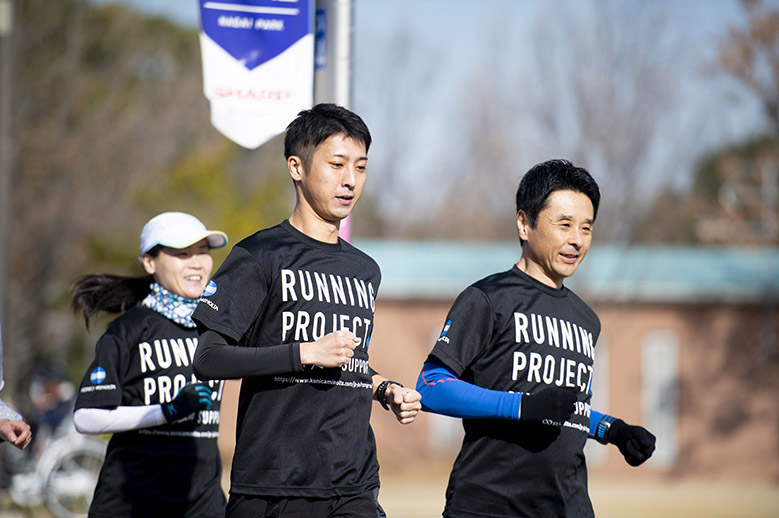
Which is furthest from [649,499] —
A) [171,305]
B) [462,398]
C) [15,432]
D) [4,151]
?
[15,432]

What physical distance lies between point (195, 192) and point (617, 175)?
7.64m

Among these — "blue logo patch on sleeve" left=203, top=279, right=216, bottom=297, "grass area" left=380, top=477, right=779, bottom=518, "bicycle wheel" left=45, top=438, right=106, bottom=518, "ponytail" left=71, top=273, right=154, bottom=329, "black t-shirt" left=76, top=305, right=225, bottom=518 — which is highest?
"ponytail" left=71, top=273, right=154, bottom=329

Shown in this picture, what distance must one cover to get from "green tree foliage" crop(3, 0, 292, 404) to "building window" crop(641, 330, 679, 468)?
25.8 ft

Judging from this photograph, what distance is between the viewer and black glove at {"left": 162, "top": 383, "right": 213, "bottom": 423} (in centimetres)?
437

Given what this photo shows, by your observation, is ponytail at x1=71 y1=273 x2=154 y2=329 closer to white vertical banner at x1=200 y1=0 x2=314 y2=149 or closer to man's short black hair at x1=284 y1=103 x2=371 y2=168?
white vertical banner at x1=200 y1=0 x2=314 y2=149

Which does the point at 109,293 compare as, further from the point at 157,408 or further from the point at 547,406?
the point at 547,406

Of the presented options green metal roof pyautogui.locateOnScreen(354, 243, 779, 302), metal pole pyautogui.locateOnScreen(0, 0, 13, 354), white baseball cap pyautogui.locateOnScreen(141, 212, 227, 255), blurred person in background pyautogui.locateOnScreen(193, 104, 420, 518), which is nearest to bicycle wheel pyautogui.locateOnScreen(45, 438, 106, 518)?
metal pole pyautogui.locateOnScreen(0, 0, 13, 354)

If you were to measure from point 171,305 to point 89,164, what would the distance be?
1414cm

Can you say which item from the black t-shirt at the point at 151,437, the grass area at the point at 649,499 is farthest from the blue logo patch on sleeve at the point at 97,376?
the grass area at the point at 649,499

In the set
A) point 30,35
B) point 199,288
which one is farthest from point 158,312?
point 30,35

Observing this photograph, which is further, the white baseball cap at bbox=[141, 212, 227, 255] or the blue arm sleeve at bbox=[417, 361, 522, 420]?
the white baseball cap at bbox=[141, 212, 227, 255]

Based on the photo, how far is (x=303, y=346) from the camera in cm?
330

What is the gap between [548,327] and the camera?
3971 millimetres

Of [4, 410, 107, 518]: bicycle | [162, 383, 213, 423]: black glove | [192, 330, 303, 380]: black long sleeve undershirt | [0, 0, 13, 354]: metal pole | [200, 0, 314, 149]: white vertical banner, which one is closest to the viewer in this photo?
[192, 330, 303, 380]: black long sleeve undershirt
